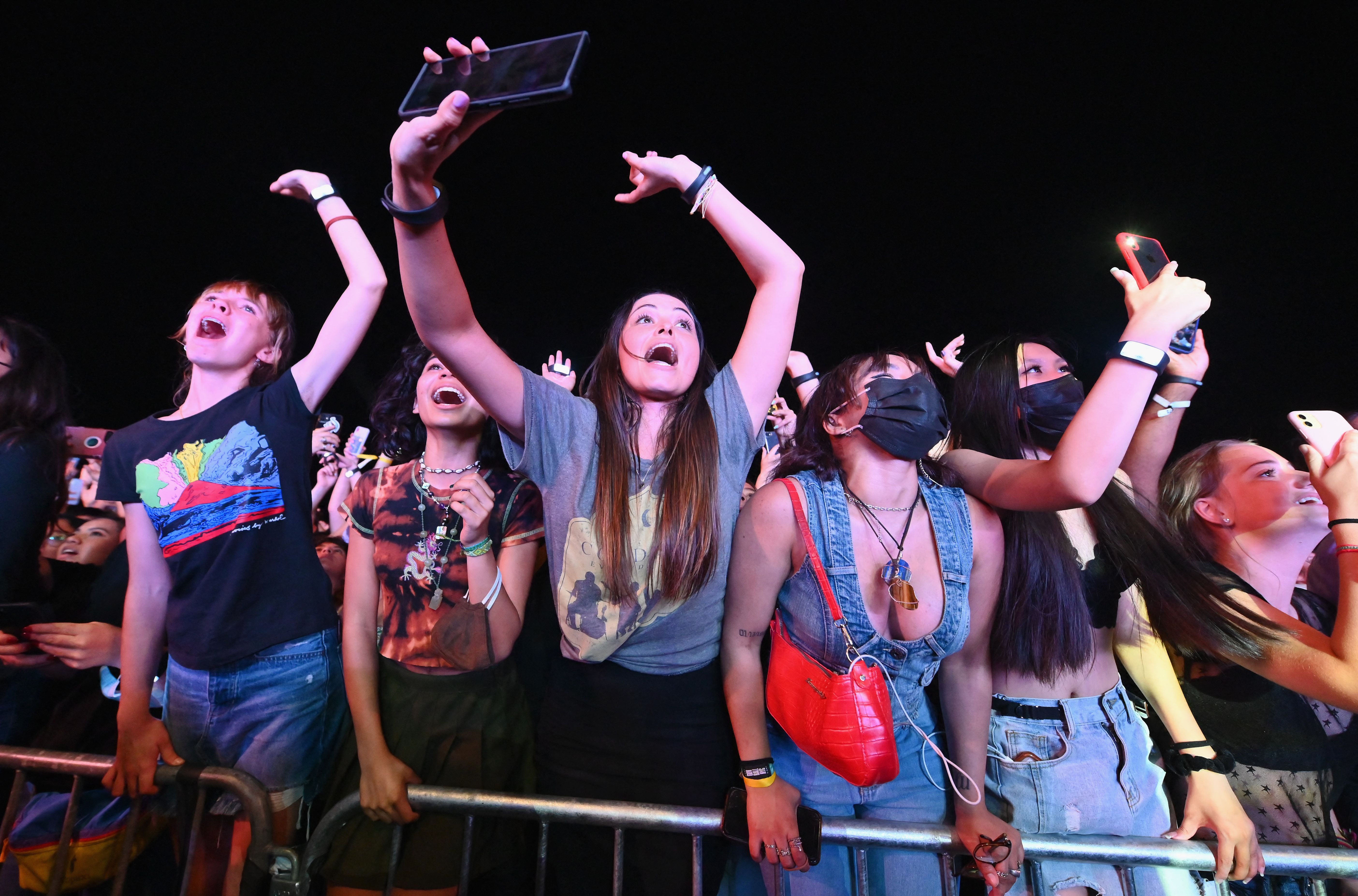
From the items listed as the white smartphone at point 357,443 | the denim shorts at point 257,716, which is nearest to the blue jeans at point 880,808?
the denim shorts at point 257,716

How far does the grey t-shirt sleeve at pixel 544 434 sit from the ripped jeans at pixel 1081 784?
144 cm

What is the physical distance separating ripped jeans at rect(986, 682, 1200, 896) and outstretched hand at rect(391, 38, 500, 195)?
6.43ft

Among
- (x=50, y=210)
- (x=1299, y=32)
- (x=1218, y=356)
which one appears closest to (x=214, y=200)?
(x=50, y=210)

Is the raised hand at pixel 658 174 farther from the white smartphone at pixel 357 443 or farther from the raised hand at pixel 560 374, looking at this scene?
the white smartphone at pixel 357 443

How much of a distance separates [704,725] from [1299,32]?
16.9 feet

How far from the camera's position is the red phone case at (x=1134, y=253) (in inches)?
59.4

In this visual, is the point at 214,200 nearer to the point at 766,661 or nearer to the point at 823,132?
the point at 823,132

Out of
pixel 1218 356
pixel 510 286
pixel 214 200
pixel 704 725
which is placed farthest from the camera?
pixel 510 286

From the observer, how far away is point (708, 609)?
1480mm

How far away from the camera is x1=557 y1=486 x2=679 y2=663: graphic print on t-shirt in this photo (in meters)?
1.41

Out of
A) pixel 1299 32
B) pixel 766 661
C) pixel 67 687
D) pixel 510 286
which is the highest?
pixel 1299 32

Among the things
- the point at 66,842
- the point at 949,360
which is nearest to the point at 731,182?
the point at 949,360

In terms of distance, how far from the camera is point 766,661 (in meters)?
2.15

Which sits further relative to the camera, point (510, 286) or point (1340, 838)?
point (510, 286)
